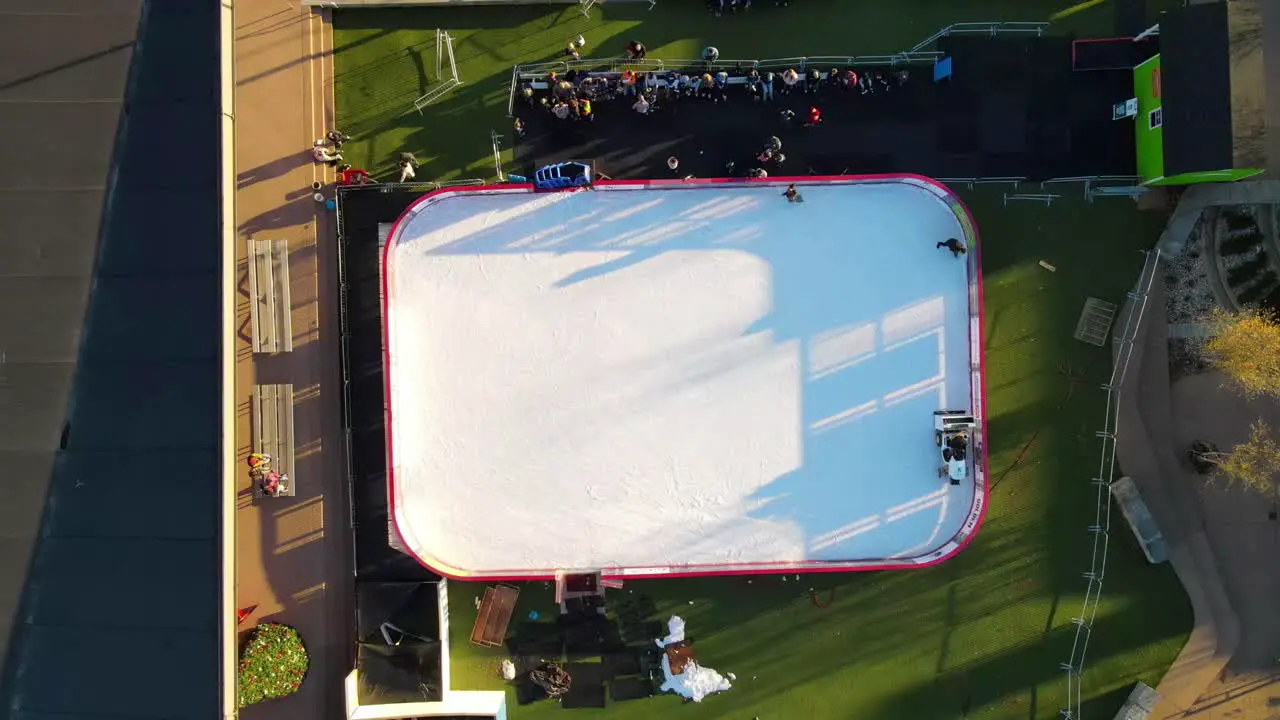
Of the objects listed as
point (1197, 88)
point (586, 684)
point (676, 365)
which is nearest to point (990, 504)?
point (676, 365)

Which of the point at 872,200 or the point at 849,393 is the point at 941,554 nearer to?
the point at 849,393

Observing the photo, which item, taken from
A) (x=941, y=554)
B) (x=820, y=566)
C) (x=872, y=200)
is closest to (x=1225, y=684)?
(x=941, y=554)

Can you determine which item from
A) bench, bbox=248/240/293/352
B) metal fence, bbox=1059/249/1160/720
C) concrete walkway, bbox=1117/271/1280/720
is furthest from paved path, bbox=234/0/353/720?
concrete walkway, bbox=1117/271/1280/720

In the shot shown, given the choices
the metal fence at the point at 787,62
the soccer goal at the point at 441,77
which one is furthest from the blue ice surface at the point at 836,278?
the metal fence at the point at 787,62

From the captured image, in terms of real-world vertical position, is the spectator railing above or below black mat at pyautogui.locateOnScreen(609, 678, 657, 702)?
above

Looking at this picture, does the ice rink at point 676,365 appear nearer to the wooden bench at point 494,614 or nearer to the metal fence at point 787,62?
the wooden bench at point 494,614

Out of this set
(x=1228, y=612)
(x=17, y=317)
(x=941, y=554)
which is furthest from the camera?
(x=1228, y=612)

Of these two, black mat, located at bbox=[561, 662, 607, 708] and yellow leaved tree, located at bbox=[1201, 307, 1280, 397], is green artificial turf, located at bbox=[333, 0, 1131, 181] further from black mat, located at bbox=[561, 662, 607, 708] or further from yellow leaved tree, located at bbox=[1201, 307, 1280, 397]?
black mat, located at bbox=[561, 662, 607, 708]
